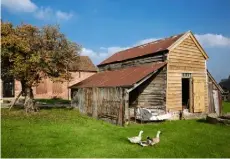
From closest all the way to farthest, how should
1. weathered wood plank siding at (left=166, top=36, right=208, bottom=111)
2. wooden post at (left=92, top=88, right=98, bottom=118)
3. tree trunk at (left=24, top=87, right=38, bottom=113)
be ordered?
weathered wood plank siding at (left=166, top=36, right=208, bottom=111), wooden post at (left=92, top=88, right=98, bottom=118), tree trunk at (left=24, top=87, right=38, bottom=113)

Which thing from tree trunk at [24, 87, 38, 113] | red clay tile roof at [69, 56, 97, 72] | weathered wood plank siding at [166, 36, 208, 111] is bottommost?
tree trunk at [24, 87, 38, 113]

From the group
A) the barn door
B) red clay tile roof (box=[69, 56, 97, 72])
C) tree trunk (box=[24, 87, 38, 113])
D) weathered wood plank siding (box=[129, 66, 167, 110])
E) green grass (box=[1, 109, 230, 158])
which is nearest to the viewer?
green grass (box=[1, 109, 230, 158])

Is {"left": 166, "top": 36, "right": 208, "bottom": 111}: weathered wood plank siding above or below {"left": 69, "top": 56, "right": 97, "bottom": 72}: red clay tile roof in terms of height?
below

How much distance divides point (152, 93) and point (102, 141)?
8.53 m

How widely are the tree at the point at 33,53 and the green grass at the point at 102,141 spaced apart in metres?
5.86

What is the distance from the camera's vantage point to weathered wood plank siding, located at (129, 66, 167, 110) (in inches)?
768

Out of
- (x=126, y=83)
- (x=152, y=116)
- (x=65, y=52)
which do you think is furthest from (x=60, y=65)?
(x=152, y=116)

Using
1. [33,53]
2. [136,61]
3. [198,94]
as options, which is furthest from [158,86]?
[33,53]

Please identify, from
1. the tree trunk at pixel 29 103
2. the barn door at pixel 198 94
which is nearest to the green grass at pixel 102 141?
the barn door at pixel 198 94

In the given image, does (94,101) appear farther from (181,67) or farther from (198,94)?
(198,94)

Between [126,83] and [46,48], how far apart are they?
943cm

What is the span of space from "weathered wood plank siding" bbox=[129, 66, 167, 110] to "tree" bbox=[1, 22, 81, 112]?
7.87 m

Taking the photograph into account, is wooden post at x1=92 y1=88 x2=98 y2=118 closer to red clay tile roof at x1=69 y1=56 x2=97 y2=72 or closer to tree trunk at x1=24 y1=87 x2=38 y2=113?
tree trunk at x1=24 y1=87 x2=38 y2=113

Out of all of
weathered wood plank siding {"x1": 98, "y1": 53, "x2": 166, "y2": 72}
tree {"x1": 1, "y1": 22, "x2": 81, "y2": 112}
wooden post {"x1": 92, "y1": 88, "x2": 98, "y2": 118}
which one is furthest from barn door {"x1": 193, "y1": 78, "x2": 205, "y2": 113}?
tree {"x1": 1, "y1": 22, "x2": 81, "y2": 112}
